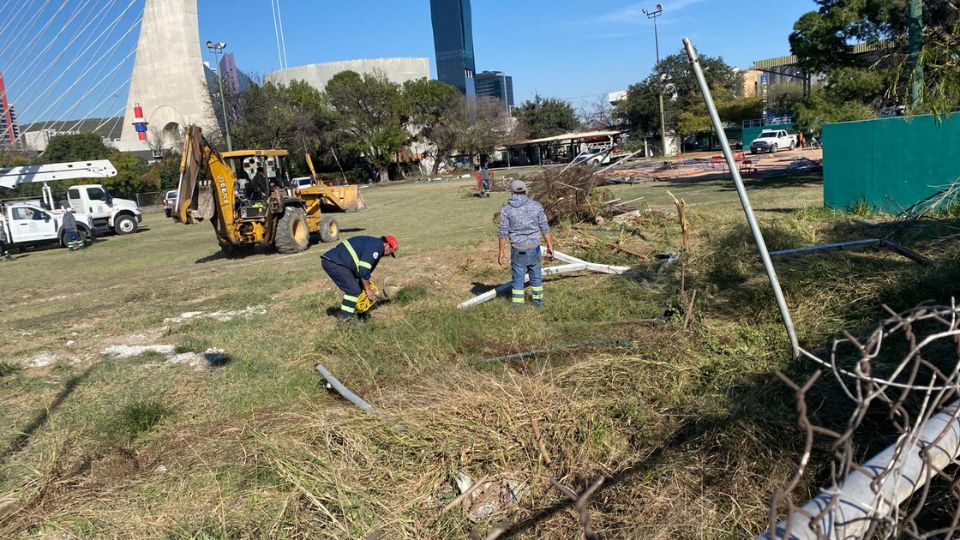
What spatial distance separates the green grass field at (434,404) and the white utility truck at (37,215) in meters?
12.1

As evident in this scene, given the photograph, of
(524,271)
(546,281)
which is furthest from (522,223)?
(546,281)

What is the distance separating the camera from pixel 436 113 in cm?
5297

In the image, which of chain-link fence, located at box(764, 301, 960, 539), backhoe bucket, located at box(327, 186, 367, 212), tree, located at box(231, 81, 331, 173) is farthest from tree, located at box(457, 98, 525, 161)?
chain-link fence, located at box(764, 301, 960, 539)

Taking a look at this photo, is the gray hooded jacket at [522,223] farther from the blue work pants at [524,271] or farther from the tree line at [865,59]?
the tree line at [865,59]

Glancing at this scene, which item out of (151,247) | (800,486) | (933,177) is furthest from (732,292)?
(151,247)

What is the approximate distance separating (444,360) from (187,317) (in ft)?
16.4

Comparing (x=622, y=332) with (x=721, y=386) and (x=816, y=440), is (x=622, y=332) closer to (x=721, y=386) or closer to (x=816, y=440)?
(x=721, y=386)

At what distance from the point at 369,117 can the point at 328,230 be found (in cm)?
3464

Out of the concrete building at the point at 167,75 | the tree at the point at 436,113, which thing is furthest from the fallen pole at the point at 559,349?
the concrete building at the point at 167,75

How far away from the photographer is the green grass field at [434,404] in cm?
339

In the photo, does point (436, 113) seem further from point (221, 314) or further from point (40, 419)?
point (40, 419)

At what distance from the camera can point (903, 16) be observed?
17062 millimetres

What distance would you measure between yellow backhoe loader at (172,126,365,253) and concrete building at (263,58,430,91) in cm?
5048

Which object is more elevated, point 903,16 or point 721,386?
point 903,16
